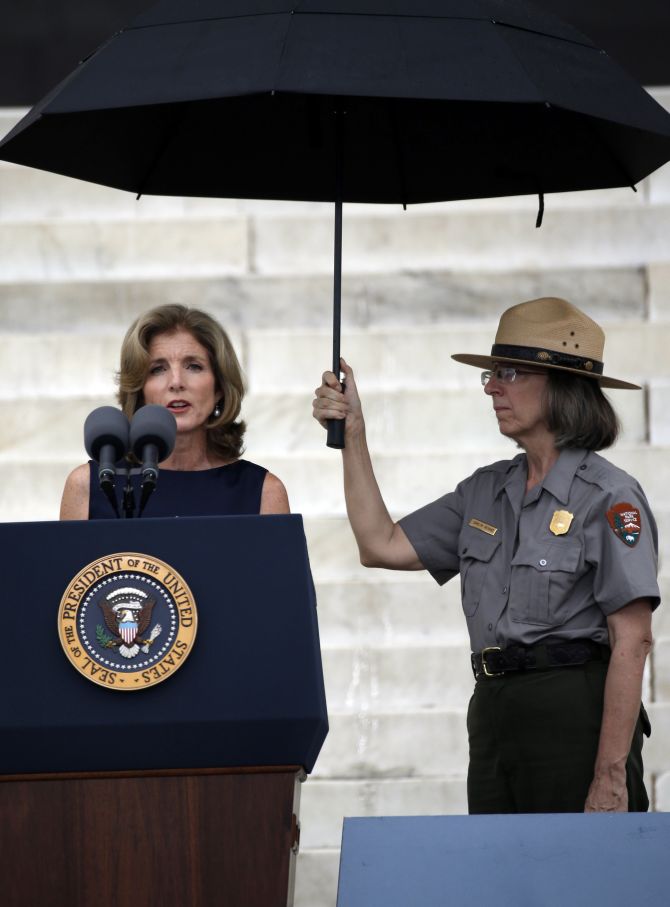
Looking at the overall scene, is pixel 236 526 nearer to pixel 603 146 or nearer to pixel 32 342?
pixel 603 146

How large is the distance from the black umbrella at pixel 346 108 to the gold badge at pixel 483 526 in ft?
1.60

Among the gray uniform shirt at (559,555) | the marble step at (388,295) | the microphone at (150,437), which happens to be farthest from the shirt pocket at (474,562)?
the marble step at (388,295)

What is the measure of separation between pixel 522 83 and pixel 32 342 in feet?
9.40

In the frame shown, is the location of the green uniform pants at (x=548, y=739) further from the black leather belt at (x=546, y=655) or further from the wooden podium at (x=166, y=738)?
the wooden podium at (x=166, y=738)

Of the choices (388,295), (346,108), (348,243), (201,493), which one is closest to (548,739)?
(201,493)

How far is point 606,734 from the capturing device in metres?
2.95

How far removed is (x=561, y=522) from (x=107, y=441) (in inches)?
44.5

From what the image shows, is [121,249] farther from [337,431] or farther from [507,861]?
[507,861]

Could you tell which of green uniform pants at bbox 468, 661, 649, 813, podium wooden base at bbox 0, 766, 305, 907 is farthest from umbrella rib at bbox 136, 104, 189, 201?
podium wooden base at bbox 0, 766, 305, 907

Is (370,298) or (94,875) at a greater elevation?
(370,298)

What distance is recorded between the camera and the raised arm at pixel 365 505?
3.18 metres

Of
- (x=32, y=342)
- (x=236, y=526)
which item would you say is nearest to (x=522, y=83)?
(x=236, y=526)

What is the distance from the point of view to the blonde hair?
3.37 metres

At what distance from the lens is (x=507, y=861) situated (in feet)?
6.66
